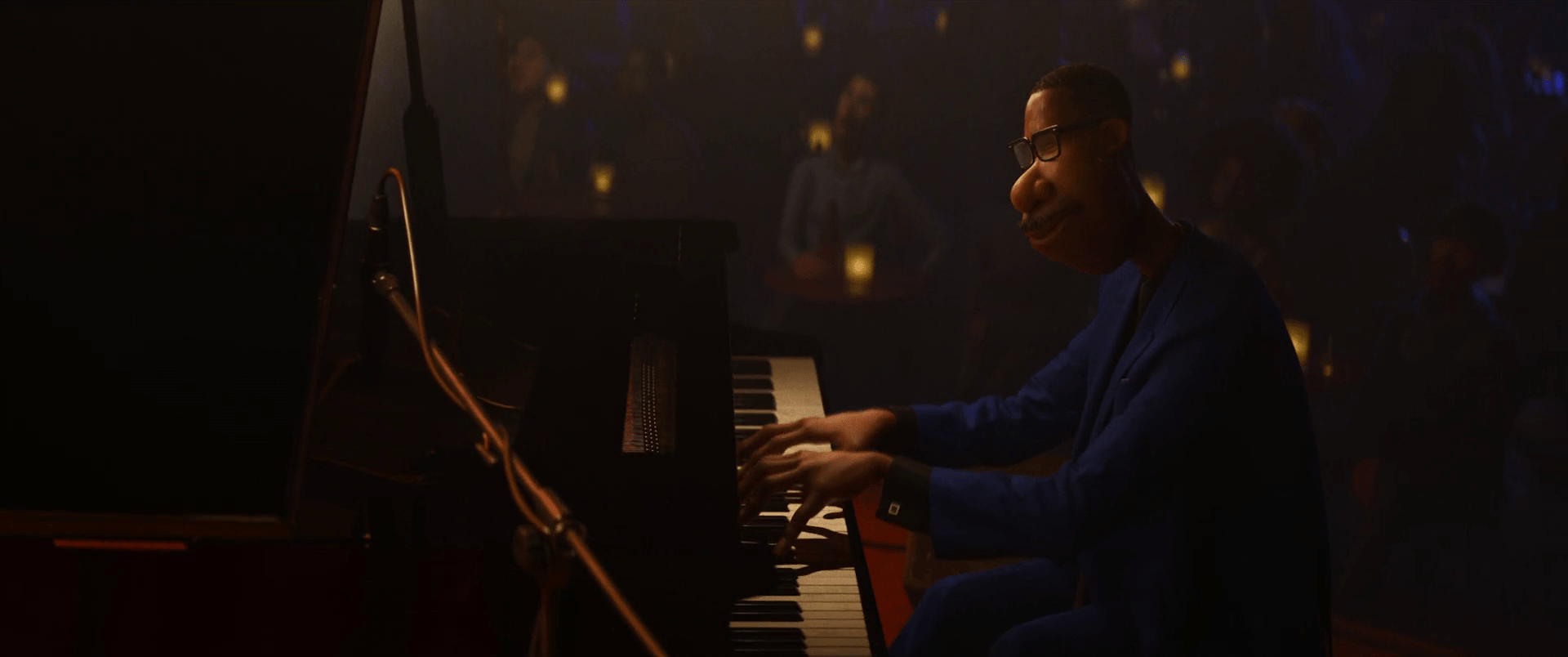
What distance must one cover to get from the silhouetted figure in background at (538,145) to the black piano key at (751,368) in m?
2.88

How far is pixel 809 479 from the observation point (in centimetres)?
195

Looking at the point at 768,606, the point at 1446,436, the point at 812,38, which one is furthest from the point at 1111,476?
the point at 812,38

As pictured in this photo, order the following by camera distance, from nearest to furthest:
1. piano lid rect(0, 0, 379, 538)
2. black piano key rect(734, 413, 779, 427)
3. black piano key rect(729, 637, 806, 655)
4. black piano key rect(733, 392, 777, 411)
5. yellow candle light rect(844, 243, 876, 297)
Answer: piano lid rect(0, 0, 379, 538) → black piano key rect(729, 637, 806, 655) → black piano key rect(734, 413, 779, 427) → black piano key rect(733, 392, 777, 411) → yellow candle light rect(844, 243, 876, 297)

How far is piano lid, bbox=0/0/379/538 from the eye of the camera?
1.42m

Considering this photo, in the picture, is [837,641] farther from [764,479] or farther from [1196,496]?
[1196,496]

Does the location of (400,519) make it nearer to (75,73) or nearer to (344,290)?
(75,73)

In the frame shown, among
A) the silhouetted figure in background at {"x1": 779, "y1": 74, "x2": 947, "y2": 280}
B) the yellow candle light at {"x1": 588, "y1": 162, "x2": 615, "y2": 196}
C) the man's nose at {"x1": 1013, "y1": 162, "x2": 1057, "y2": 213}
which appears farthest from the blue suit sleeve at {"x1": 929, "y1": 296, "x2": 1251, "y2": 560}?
the yellow candle light at {"x1": 588, "y1": 162, "x2": 615, "y2": 196}

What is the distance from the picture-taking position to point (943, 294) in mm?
5855

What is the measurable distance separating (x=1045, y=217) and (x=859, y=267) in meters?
3.50

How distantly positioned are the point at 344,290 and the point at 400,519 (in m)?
1.44

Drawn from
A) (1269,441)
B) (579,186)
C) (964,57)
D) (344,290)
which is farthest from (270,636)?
(964,57)

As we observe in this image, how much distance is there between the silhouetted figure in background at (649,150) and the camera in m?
5.76

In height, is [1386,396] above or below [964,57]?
below

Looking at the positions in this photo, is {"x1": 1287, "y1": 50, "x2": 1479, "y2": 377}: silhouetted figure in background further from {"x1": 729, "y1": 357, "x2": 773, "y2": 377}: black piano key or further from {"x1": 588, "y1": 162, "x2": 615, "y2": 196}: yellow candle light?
{"x1": 588, "y1": 162, "x2": 615, "y2": 196}: yellow candle light
